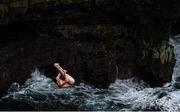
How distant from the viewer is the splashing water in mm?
15094

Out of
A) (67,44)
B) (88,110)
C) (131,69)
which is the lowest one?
(88,110)

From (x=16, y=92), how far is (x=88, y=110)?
3.13 m

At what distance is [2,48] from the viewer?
618 inches

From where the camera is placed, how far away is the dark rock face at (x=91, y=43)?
16062 millimetres

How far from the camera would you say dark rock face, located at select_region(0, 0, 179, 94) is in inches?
632

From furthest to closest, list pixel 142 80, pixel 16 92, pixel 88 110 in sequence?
pixel 142 80 → pixel 16 92 → pixel 88 110

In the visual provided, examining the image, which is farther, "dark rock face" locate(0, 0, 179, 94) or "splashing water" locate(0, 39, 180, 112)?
"dark rock face" locate(0, 0, 179, 94)

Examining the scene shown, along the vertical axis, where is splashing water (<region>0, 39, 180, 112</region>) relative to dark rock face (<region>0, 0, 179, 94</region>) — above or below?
below

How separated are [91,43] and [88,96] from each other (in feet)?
7.88

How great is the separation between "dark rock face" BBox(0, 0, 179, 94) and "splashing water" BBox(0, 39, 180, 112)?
348mm

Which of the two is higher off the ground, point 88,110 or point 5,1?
point 5,1

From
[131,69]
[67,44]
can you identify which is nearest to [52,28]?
[67,44]

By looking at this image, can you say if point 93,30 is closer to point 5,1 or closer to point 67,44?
point 67,44

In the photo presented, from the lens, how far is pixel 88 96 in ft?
52.0
